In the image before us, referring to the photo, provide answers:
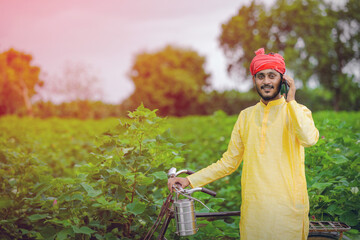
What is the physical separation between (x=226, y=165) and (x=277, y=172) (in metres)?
0.40

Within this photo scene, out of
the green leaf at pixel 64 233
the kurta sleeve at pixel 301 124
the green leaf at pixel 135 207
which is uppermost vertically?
the kurta sleeve at pixel 301 124

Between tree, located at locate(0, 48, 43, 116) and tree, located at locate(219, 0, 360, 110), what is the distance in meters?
19.0

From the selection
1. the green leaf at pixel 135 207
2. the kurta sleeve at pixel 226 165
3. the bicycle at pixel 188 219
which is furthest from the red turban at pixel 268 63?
the green leaf at pixel 135 207

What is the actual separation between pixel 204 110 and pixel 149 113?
3300cm

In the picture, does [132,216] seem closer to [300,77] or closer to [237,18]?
[300,77]

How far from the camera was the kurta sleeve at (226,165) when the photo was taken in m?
2.35

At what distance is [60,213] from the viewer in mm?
2713

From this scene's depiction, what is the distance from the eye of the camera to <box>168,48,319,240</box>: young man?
207 cm

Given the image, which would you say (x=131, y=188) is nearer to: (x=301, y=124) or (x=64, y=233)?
(x=64, y=233)

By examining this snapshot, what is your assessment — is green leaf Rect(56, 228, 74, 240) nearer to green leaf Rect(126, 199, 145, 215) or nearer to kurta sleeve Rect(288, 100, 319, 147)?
green leaf Rect(126, 199, 145, 215)

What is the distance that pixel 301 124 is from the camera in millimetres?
2016

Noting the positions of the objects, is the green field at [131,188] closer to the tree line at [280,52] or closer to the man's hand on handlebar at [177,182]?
the man's hand on handlebar at [177,182]

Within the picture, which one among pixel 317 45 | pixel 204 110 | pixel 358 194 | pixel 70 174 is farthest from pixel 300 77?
pixel 358 194

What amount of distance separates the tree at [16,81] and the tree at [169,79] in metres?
11.8
